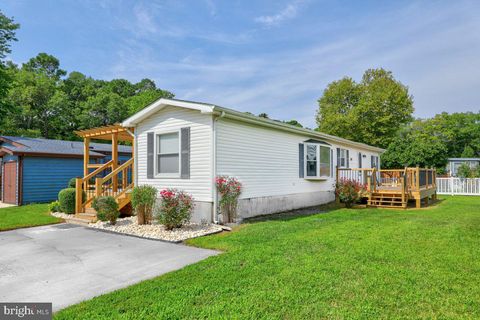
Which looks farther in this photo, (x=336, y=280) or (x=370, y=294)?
(x=336, y=280)

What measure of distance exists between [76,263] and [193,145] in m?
4.30

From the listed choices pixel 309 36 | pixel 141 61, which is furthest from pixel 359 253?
pixel 141 61

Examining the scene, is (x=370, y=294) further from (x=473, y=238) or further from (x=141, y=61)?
(x=141, y=61)

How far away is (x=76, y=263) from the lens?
4.85 m

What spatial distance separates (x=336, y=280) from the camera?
12.1 feet

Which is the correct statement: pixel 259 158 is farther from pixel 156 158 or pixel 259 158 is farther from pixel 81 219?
pixel 81 219

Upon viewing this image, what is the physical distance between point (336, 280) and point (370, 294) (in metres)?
0.47

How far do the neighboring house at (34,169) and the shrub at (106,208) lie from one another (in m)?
8.26

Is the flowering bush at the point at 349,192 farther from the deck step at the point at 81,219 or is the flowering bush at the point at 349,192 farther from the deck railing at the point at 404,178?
the deck step at the point at 81,219

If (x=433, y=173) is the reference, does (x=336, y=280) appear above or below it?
below

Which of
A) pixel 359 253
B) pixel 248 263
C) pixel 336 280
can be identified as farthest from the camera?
pixel 359 253

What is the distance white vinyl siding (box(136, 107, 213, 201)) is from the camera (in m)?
7.99

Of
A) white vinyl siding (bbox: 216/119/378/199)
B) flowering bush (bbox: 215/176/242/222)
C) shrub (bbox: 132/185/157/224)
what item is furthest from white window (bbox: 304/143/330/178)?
shrub (bbox: 132/185/157/224)

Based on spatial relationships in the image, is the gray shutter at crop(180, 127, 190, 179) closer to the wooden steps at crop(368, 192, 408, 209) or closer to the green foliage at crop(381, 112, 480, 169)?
the wooden steps at crop(368, 192, 408, 209)
